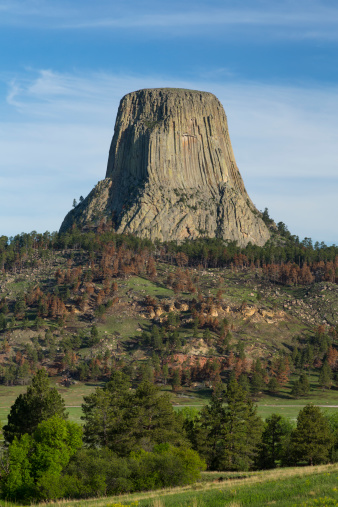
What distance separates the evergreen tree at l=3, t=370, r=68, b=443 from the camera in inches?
2842

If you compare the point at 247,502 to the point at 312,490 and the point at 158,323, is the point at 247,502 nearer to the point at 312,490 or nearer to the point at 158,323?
the point at 312,490

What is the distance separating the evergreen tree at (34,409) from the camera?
237 feet

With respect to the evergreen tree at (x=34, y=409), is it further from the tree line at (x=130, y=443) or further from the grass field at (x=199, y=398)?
the grass field at (x=199, y=398)

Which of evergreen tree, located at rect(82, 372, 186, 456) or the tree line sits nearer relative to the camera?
the tree line

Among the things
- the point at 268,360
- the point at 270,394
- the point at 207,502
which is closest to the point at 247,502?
the point at 207,502

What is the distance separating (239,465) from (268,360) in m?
106

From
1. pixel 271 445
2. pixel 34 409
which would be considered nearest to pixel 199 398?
pixel 271 445

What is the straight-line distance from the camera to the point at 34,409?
73562 mm

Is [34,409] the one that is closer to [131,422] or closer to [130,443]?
[131,422]

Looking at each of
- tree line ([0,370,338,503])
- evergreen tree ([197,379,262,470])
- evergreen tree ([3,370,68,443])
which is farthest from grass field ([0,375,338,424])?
evergreen tree ([3,370,68,443])

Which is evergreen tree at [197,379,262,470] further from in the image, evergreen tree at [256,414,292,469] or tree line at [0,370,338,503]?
evergreen tree at [256,414,292,469]

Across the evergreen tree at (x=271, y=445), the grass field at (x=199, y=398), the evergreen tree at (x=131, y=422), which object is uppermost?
the evergreen tree at (x=131, y=422)

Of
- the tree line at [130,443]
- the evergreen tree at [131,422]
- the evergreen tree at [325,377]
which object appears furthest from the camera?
the evergreen tree at [325,377]

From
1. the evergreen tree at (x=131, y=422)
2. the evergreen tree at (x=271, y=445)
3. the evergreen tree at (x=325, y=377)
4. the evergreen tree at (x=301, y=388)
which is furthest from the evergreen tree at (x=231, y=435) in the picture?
the evergreen tree at (x=325, y=377)
